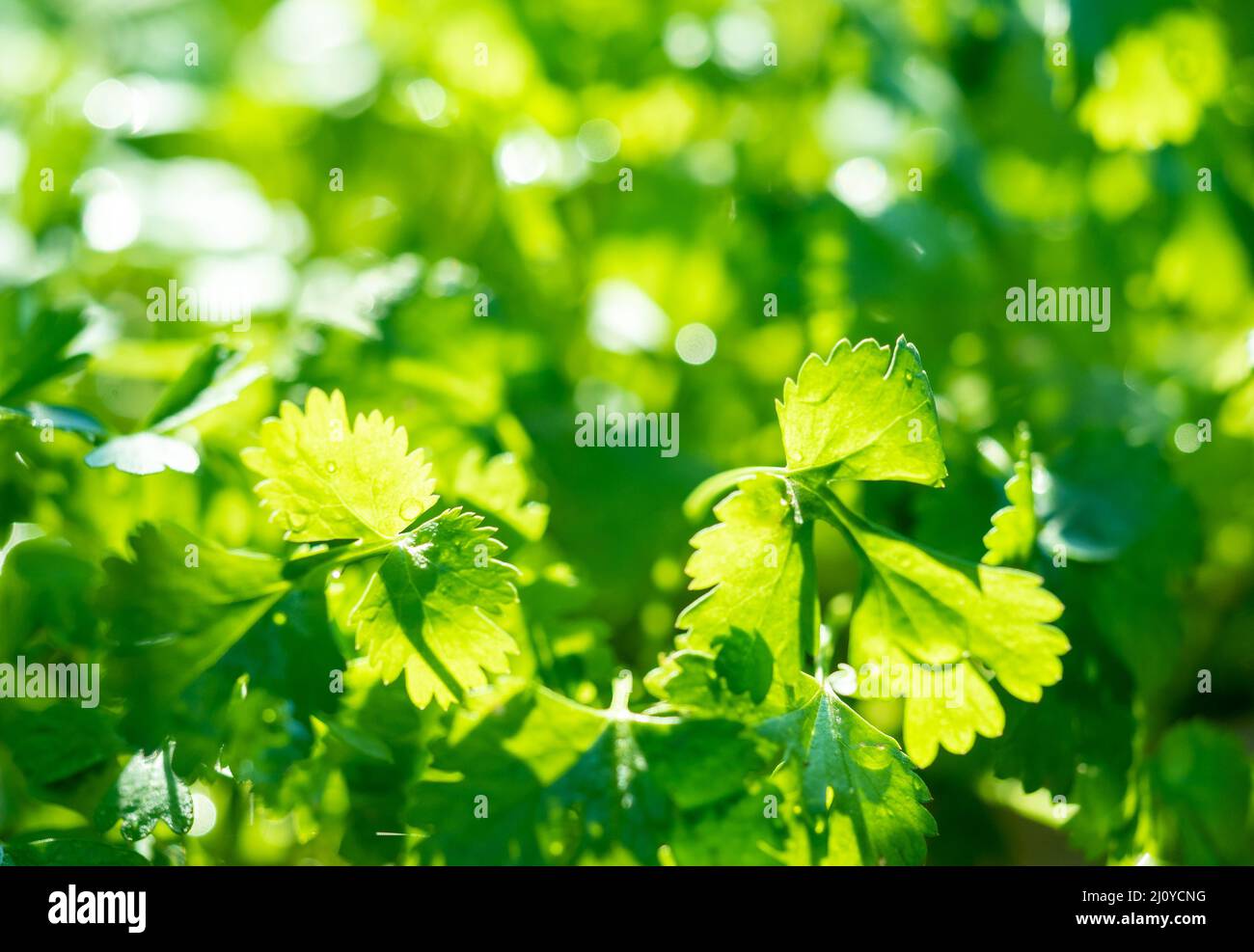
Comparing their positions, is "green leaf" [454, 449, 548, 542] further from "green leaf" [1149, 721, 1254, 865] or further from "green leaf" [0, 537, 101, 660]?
"green leaf" [1149, 721, 1254, 865]

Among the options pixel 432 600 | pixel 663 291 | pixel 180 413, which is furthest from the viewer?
pixel 663 291

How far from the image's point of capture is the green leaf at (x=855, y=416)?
2.01ft

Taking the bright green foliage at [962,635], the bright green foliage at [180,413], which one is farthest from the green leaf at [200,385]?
the bright green foliage at [962,635]

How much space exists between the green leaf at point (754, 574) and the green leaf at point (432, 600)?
117mm

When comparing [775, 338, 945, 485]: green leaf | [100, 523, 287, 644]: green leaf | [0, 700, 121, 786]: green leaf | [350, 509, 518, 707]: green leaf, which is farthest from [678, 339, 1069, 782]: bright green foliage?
[0, 700, 121, 786]: green leaf

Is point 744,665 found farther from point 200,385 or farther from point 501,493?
point 200,385

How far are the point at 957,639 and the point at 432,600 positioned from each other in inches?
12.9

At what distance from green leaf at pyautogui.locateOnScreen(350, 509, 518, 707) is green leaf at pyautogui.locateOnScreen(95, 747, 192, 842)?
148 mm

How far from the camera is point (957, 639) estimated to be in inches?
24.7

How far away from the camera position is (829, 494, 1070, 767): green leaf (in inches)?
24.2

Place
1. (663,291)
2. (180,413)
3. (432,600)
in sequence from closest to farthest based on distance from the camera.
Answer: (432,600) < (180,413) < (663,291)

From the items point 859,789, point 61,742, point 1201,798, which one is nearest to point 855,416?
point 859,789

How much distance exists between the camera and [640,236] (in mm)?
1152
